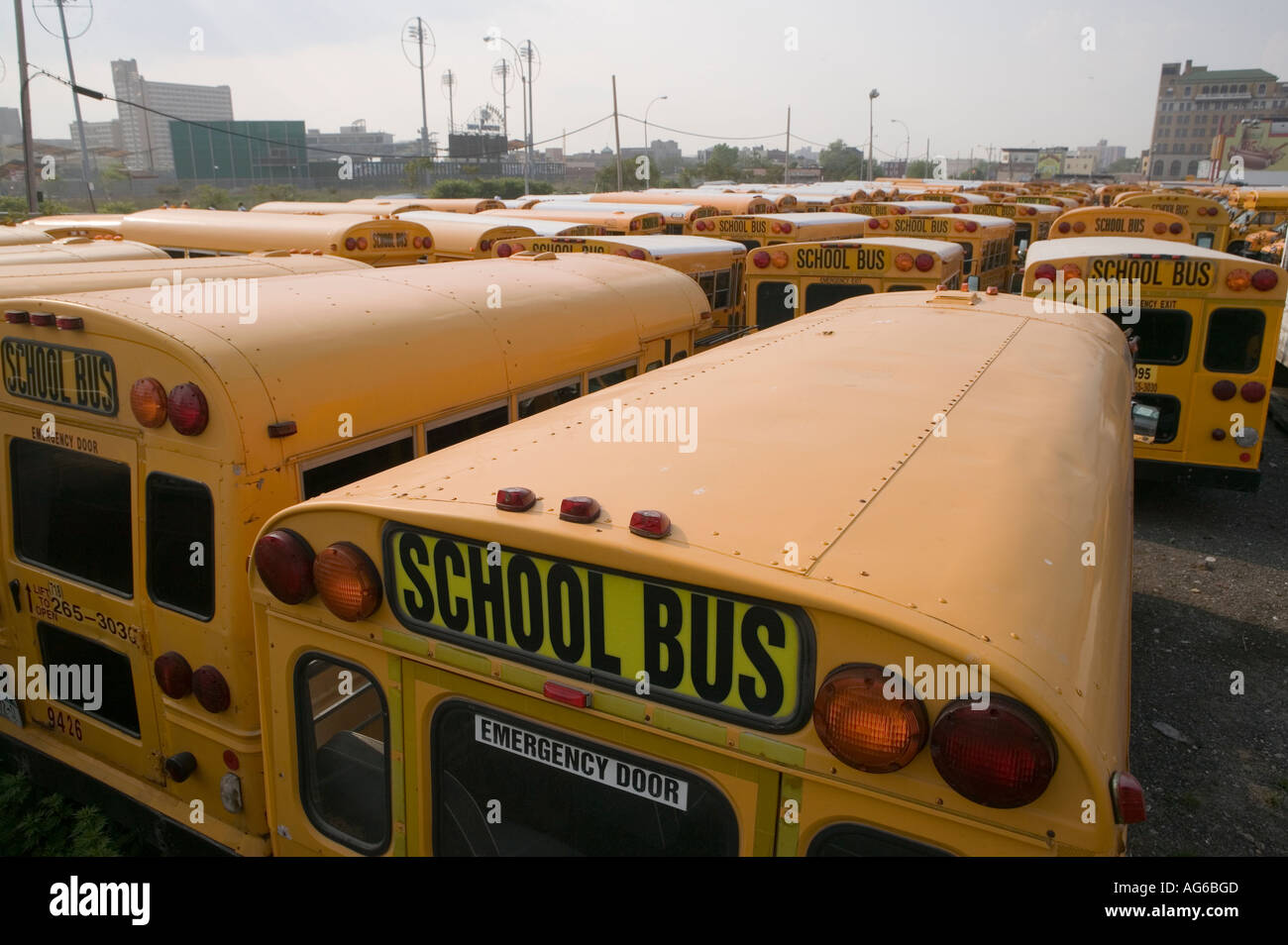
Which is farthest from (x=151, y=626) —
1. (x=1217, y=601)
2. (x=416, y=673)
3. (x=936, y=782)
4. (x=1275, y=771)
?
(x=1217, y=601)

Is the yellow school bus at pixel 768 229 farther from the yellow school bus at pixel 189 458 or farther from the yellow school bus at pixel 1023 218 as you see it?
the yellow school bus at pixel 189 458

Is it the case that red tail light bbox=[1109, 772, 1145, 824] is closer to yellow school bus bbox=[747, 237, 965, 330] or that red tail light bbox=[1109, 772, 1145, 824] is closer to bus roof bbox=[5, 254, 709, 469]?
bus roof bbox=[5, 254, 709, 469]

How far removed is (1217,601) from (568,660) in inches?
275

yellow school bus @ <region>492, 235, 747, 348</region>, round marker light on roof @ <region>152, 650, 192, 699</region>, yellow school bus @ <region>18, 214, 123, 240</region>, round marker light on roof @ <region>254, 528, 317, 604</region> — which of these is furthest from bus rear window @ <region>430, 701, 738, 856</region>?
yellow school bus @ <region>18, 214, 123, 240</region>

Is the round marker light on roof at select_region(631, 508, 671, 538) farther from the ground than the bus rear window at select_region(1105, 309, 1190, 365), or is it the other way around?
the round marker light on roof at select_region(631, 508, 671, 538)

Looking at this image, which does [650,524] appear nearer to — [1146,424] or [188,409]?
[188,409]

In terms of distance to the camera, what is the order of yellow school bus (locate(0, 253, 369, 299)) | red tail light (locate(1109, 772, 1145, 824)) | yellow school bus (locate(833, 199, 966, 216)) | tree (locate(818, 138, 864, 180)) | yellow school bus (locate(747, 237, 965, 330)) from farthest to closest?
tree (locate(818, 138, 864, 180)) < yellow school bus (locate(833, 199, 966, 216)) < yellow school bus (locate(747, 237, 965, 330)) < yellow school bus (locate(0, 253, 369, 299)) < red tail light (locate(1109, 772, 1145, 824))

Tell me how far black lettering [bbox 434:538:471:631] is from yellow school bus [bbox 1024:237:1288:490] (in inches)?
298

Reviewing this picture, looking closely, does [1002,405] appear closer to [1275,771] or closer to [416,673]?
[416,673]

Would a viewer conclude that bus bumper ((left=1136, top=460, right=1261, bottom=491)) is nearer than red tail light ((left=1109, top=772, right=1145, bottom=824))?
No

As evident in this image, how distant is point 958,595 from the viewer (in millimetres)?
1574

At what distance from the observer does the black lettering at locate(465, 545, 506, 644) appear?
1940mm

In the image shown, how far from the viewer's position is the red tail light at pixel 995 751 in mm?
1385

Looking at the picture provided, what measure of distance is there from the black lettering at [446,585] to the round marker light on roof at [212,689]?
4.76 ft
